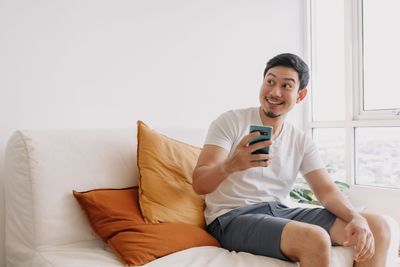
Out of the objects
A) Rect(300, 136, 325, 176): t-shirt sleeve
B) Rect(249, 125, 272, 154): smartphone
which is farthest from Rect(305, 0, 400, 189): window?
Rect(249, 125, 272, 154): smartphone

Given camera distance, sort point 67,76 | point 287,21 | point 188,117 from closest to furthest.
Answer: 1. point 67,76
2. point 188,117
3. point 287,21

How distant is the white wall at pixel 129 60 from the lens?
192cm

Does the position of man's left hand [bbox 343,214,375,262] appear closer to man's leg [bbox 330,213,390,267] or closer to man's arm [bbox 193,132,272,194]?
man's leg [bbox 330,213,390,267]

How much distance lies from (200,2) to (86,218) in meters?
1.60

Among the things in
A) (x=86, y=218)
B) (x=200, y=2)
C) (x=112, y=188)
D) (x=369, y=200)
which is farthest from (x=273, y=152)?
(x=369, y=200)

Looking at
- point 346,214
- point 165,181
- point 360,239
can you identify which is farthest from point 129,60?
point 360,239

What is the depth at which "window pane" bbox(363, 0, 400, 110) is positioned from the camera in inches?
114

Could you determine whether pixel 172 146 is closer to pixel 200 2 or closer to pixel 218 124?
pixel 218 124

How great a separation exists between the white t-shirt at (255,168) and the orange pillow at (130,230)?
0.17 metres

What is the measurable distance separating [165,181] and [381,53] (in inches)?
80.9

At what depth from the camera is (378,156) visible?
2.99 metres

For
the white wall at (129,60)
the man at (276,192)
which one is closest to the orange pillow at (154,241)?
the man at (276,192)

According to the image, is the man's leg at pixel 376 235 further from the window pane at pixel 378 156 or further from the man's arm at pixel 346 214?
the window pane at pixel 378 156

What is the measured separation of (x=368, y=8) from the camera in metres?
3.03
